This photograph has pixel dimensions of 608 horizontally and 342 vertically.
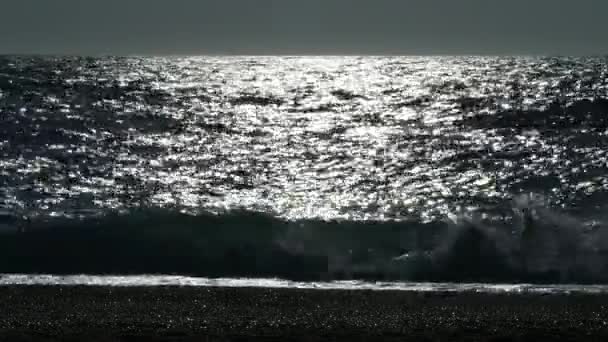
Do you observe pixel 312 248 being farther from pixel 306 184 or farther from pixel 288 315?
pixel 306 184

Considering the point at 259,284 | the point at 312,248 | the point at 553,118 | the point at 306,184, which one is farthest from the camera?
the point at 553,118

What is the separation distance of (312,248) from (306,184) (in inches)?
425

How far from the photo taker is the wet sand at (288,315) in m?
11.1

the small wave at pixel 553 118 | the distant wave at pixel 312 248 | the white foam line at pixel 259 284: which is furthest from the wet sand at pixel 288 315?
the small wave at pixel 553 118

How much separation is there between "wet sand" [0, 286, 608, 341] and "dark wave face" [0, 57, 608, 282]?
337 centimetres

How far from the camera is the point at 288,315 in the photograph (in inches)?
480

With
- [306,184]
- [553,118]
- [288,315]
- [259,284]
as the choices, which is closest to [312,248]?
[259,284]

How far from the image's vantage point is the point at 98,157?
36.0 m

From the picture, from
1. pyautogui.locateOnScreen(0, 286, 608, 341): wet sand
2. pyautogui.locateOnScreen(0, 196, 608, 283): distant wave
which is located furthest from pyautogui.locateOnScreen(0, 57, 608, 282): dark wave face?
pyautogui.locateOnScreen(0, 286, 608, 341): wet sand

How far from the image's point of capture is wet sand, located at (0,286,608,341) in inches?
436

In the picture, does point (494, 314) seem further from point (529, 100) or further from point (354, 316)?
point (529, 100)

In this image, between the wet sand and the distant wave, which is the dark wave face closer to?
the distant wave

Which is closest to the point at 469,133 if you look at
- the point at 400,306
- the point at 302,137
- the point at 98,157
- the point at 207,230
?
the point at 302,137

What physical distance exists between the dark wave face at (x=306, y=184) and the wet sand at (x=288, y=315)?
133 inches
